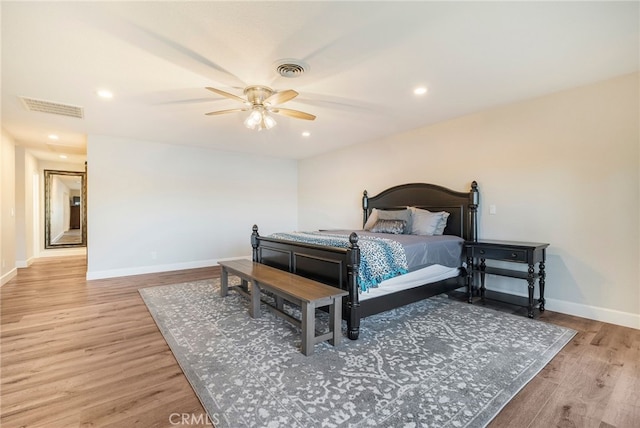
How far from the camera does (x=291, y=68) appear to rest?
2662mm

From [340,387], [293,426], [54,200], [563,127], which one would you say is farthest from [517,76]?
[54,200]

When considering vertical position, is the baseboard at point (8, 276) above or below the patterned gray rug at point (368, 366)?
below

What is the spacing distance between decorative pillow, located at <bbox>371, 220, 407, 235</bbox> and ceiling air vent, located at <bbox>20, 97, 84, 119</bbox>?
4367 millimetres

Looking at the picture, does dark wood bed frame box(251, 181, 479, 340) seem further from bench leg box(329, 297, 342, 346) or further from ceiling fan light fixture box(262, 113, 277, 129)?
ceiling fan light fixture box(262, 113, 277, 129)

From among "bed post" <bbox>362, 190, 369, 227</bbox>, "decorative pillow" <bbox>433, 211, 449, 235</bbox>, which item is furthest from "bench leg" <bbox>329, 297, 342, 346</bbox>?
"bed post" <bbox>362, 190, 369, 227</bbox>

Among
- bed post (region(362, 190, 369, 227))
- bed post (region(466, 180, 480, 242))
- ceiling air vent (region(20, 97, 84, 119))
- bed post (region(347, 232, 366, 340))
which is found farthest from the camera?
bed post (region(362, 190, 369, 227))

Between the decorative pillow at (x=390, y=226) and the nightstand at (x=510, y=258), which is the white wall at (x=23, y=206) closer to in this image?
the decorative pillow at (x=390, y=226)

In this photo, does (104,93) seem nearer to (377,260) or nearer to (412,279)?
(377,260)

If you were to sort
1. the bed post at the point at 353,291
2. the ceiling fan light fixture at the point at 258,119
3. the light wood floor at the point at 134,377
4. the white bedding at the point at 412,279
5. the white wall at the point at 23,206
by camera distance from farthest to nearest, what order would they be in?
the white wall at the point at 23,206 → the ceiling fan light fixture at the point at 258,119 → the white bedding at the point at 412,279 → the bed post at the point at 353,291 → the light wood floor at the point at 134,377

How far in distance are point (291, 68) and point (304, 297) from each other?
2045mm

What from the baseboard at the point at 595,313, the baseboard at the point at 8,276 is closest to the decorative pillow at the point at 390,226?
the baseboard at the point at 595,313

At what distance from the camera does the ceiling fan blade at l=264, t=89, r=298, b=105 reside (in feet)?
8.78

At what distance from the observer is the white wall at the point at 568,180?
9.64ft

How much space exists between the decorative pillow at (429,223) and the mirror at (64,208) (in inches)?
335
